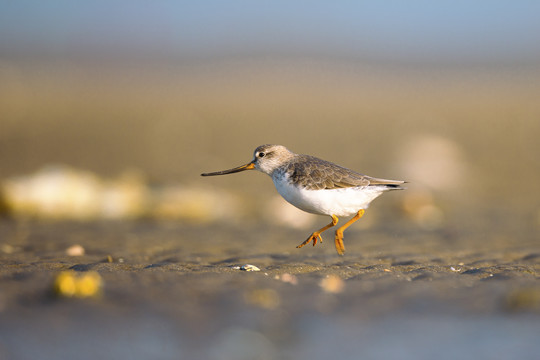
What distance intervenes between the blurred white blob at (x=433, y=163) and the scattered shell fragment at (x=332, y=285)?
11.9 metres

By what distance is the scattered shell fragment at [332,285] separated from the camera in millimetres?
4866

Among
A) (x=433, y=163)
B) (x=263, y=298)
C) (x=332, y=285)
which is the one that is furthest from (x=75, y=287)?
(x=433, y=163)

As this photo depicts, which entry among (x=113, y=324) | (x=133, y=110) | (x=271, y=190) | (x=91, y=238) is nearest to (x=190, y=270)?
(x=113, y=324)

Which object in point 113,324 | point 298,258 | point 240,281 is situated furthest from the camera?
point 298,258

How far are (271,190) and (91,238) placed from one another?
267 inches

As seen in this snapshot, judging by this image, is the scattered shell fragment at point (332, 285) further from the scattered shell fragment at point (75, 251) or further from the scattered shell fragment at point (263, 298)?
the scattered shell fragment at point (75, 251)

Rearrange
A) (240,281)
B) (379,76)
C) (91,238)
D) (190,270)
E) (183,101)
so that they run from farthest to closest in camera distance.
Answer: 1. (379,76)
2. (183,101)
3. (91,238)
4. (190,270)
5. (240,281)

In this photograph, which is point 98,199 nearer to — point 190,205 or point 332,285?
point 190,205

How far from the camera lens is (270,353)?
383cm

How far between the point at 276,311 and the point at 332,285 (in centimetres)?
75

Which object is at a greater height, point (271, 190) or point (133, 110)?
point (133, 110)

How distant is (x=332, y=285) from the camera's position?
4.97 m

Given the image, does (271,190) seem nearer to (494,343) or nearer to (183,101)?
(494,343)

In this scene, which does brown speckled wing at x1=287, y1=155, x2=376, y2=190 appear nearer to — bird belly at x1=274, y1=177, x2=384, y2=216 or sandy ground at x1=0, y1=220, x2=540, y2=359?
bird belly at x1=274, y1=177, x2=384, y2=216
